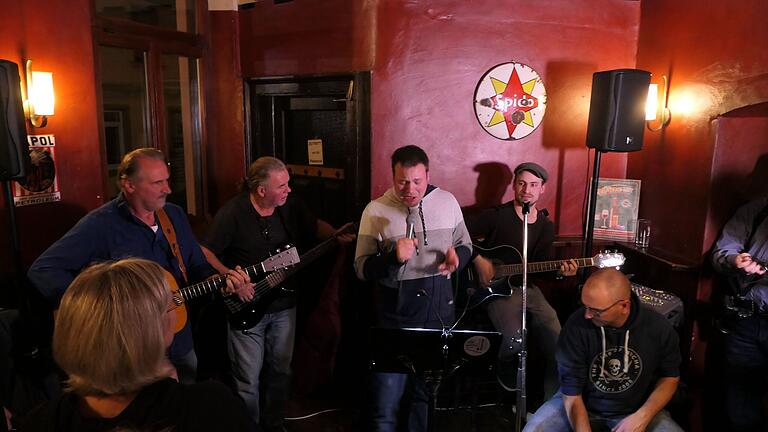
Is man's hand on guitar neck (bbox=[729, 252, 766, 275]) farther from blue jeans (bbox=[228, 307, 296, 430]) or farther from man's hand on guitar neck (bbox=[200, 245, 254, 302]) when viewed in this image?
man's hand on guitar neck (bbox=[200, 245, 254, 302])

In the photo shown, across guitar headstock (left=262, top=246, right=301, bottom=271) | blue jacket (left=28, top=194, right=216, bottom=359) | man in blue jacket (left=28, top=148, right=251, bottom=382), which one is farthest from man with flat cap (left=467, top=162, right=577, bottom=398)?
blue jacket (left=28, top=194, right=216, bottom=359)

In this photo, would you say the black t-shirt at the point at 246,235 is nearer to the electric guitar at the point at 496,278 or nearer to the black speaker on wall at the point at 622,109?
the electric guitar at the point at 496,278

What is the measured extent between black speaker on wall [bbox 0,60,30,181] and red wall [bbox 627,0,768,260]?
13.5 feet

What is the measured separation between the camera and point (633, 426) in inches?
103

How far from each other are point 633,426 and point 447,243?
1317mm

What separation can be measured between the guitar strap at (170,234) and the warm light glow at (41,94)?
1336 millimetres

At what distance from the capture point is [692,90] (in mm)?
3857

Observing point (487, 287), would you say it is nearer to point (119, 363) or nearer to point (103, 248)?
point (103, 248)

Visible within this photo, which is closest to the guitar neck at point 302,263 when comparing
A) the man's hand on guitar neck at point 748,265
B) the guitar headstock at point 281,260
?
the guitar headstock at point 281,260

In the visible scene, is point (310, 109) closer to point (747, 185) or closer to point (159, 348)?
point (747, 185)

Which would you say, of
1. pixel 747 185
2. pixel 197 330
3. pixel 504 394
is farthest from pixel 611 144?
pixel 197 330

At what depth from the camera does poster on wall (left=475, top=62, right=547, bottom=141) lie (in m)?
4.43

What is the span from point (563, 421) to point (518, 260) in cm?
143

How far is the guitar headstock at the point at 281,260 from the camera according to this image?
126 inches
